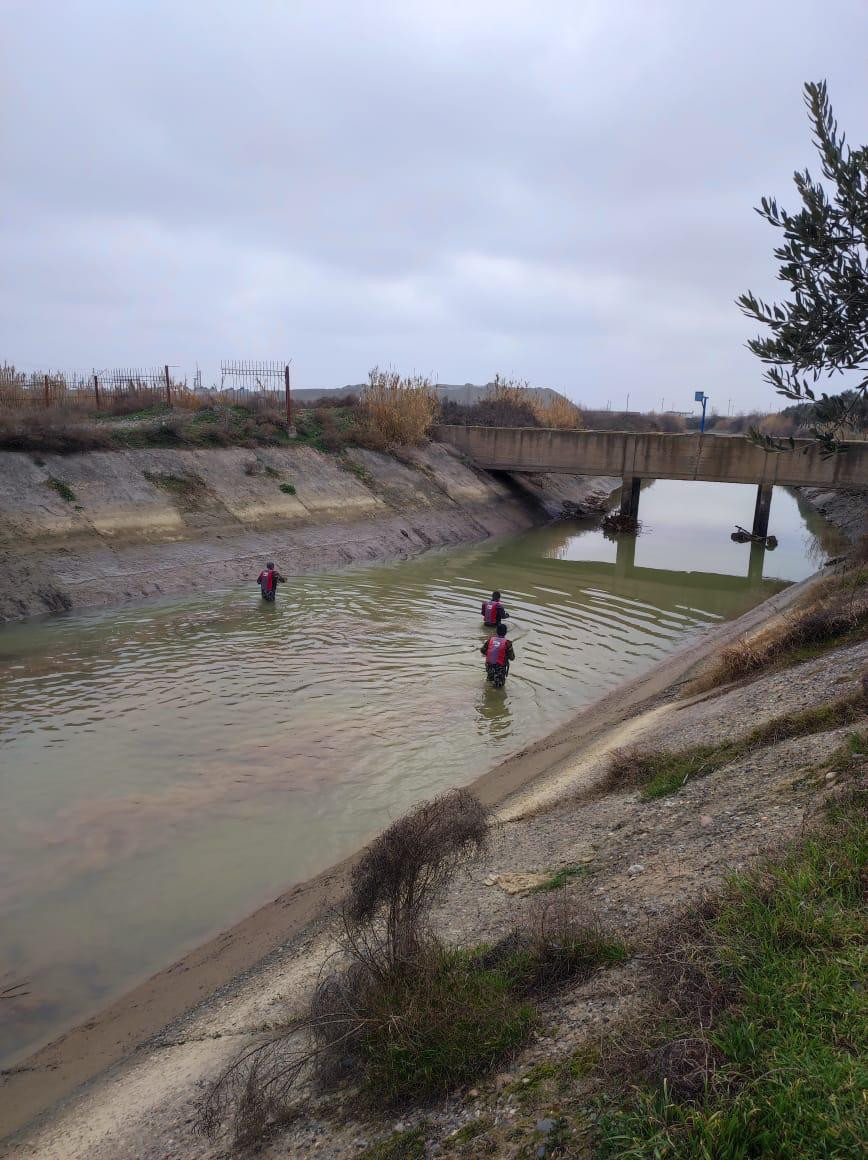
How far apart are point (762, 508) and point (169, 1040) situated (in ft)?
110

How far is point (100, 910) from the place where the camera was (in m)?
7.35

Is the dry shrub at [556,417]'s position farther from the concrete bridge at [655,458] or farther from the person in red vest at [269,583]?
the person in red vest at [269,583]

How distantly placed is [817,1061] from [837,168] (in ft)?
20.4

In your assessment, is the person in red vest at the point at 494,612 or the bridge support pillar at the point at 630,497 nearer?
the person in red vest at the point at 494,612

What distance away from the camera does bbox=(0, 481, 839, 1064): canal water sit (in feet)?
23.9

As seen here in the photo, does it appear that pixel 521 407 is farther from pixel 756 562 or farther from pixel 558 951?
pixel 558 951

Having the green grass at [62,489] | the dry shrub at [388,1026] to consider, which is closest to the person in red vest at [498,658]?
the dry shrub at [388,1026]

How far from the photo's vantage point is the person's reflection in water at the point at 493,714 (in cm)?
1189

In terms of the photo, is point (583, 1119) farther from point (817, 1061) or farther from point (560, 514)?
point (560, 514)

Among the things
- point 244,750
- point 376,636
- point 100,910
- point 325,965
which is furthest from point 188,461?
point 325,965

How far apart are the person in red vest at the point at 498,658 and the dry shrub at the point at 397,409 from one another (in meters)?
25.5

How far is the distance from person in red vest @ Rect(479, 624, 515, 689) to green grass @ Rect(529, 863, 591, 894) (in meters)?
7.22

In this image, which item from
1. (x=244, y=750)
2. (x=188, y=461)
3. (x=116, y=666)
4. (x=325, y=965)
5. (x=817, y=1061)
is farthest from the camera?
(x=188, y=461)

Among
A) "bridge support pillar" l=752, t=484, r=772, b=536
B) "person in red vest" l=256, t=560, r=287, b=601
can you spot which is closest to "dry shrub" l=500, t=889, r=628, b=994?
"person in red vest" l=256, t=560, r=287, b=601
